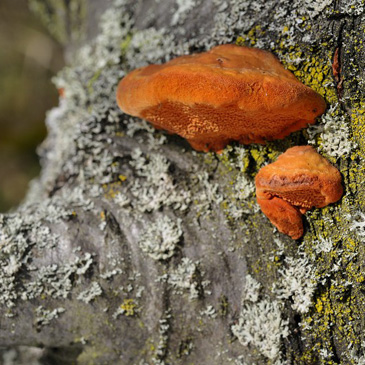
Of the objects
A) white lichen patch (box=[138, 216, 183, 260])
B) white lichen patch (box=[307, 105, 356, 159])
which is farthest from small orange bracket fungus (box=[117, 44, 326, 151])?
white lichen patch (box=[138, 216, 183, 260])

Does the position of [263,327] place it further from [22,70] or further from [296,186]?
[22,70]

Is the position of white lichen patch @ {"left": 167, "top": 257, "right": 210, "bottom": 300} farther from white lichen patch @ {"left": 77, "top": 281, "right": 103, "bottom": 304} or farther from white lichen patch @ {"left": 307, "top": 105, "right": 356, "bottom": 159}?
white lichen patch @ {"left": 307, "top": 105, "right": 356, "bottom": 159}

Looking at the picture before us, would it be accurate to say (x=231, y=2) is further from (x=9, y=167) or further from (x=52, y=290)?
(x=9, y=167)

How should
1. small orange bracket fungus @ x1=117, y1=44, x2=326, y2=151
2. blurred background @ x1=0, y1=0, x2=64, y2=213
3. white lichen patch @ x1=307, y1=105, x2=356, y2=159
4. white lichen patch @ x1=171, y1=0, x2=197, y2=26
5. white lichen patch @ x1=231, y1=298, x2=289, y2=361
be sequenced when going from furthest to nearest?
blurred background @ x1=0, y1=0, x2=64, y2=213 < white lichen patch @ x1=171, y1=0, x2=197, y2=26 < white lichen patch @ x1=231, y1=298, x2=289, y2=361 < white lichen patch @ x1=307, y1=105, x2=356, y2=159 < small orange bracket fungus @ x1=117, y1=44, x2=326, y2=151

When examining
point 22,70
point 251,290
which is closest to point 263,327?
point 251,290

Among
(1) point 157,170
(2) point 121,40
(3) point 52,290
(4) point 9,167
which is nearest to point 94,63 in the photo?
(2) point 121,40

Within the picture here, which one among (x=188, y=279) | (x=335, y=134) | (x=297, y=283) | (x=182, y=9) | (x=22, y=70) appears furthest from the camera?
(x=22, y=70)
